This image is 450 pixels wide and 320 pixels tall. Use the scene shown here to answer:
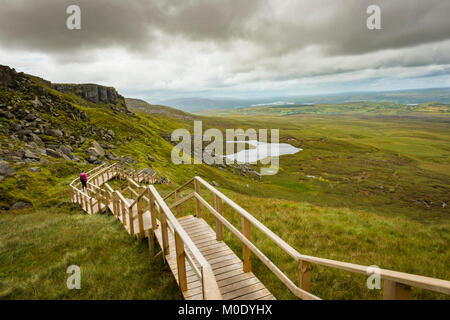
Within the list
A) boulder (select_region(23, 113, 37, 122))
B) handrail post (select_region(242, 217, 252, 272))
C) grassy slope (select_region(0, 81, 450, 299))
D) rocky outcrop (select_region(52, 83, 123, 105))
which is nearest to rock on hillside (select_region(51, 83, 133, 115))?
rocky outcrop (select_region(52, 83, 123, 105))

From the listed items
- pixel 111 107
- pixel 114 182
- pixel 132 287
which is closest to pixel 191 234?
pixel 132 287

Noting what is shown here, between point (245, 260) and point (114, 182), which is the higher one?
point (245, 260)

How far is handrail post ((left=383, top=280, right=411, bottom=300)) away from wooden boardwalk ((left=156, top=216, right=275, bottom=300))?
273 cm

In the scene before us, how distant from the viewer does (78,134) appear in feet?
131

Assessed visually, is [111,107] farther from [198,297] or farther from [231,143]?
[198,297]

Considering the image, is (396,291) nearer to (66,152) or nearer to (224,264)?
(224,264)

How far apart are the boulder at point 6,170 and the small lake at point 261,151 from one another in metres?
70.7

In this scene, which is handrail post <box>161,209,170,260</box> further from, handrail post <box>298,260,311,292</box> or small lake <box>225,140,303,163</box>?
small lake <box>225,140,303,163</box>

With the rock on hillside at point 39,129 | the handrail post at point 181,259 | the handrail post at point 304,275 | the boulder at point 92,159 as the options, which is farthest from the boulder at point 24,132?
the handrail post at point 304,275

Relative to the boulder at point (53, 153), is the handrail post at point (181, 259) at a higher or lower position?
lower

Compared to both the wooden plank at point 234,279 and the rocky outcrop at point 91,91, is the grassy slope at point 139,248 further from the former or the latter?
the rocky outcrop at point 91,91

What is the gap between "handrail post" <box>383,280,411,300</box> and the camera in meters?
2.92

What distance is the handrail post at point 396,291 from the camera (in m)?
2.92
